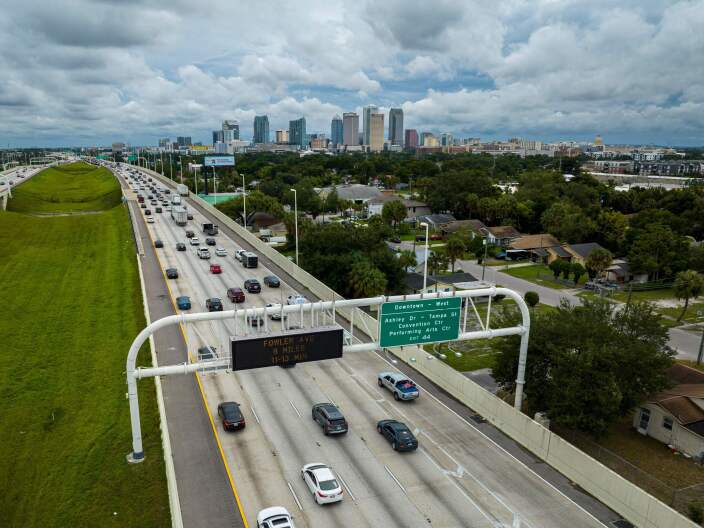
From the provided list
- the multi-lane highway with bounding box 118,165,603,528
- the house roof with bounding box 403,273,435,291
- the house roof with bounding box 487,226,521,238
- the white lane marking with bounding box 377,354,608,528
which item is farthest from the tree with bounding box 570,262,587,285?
the white lane marking with bounding box 377,354,608,528

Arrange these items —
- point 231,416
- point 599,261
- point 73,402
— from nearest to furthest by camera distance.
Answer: point 231,416 → point 73,402 → point 599,261

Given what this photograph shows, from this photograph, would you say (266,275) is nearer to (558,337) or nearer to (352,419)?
(352,419)

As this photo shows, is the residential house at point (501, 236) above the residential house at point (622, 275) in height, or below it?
above

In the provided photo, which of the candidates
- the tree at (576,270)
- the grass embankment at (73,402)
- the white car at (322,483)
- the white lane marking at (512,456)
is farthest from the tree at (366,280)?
the white car at (322,483)

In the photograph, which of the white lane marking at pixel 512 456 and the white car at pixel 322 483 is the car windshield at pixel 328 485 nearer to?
the white car at pixel 322 483

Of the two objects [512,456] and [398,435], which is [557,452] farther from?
[398,435]

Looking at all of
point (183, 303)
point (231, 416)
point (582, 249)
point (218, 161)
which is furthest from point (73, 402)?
point (218, 161)
